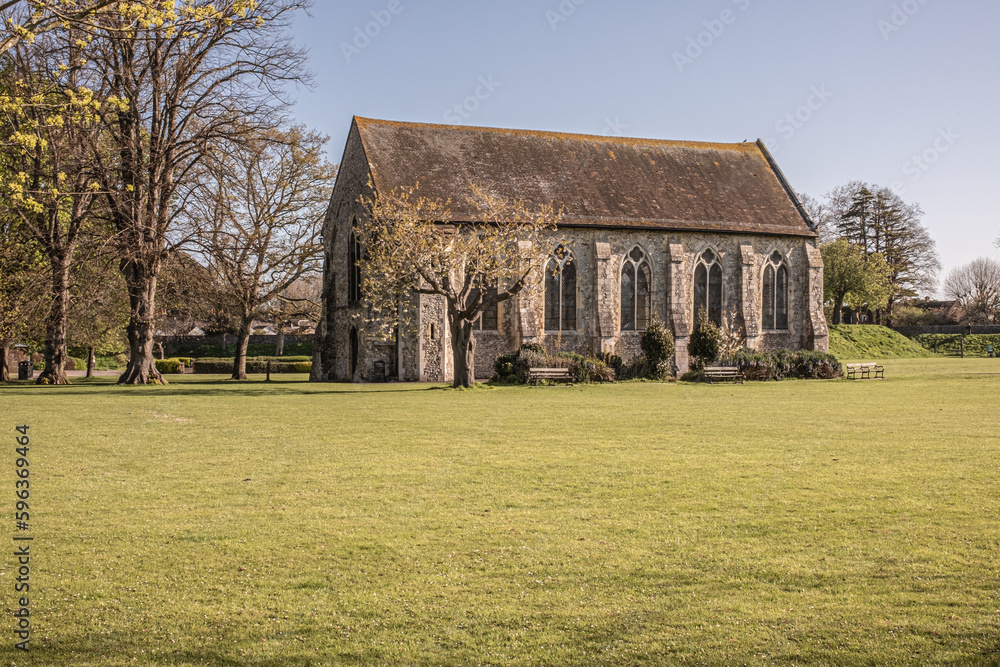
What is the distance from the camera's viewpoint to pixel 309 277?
134ft

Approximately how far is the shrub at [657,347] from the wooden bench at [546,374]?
15.2 ft

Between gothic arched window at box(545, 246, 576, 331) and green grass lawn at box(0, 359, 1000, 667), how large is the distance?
70.2ft

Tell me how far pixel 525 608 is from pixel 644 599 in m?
0.86

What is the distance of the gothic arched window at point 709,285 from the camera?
1521 inches

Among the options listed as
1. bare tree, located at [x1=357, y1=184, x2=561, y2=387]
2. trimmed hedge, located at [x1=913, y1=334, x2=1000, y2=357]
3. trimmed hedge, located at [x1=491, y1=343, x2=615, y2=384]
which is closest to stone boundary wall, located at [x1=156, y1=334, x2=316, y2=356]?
trimmed hedge, located at [x1=491, y1=343, x2=615, y2=384]

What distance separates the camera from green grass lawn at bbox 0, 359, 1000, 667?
5121 mm

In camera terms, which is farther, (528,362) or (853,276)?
(853,276)

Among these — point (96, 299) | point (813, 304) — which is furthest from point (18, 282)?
point (813, 304)

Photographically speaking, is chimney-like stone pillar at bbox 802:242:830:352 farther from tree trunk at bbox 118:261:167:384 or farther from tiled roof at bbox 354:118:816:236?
tree trunk at bbox 118:261:167:384

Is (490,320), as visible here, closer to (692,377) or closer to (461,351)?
(461,351)

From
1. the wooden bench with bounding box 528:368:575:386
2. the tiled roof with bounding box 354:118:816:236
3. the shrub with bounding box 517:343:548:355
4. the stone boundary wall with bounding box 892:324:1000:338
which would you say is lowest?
the wooden bench with bounding box 528:368:575:386

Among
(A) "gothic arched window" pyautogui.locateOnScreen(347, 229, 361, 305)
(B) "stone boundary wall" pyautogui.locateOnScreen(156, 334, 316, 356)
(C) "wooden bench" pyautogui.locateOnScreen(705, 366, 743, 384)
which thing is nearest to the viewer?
(C) "wooden bench" pyautogui.locateOnScreen(705, 366, 743, 384)

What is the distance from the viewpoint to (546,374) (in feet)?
97.2

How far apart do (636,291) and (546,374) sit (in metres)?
9.57
